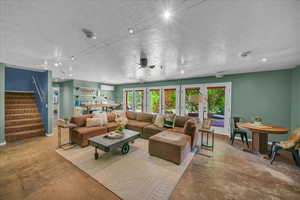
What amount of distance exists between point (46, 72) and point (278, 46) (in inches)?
283

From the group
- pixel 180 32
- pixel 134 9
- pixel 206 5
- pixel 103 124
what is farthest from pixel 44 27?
pixel 103 124

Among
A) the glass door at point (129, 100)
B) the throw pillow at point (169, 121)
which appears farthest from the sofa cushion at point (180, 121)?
the glass door at point (129, 100)

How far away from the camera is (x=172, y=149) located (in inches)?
99.8

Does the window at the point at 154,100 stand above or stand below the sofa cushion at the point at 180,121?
above

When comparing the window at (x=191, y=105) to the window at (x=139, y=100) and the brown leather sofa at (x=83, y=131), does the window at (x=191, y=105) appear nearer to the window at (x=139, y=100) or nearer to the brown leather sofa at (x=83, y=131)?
the window at (x=139, y=100)

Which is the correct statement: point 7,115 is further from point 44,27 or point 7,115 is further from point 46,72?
point 44,27

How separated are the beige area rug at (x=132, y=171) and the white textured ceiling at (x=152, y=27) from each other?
264cm

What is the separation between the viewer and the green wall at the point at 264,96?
3.71 metres

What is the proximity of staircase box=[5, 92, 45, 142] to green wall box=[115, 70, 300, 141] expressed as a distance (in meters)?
8.10

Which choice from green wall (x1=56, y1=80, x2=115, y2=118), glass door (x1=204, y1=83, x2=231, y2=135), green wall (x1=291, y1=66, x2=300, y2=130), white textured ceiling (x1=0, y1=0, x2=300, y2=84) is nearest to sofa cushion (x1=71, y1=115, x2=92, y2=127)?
white textured ceiling (x1=0, y1=0, x2=300, y2=84)

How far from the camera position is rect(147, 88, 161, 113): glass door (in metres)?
6.70

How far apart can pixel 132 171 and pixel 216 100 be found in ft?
15.5

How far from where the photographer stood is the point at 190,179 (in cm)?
206

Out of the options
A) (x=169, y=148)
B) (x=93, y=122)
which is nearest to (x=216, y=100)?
(x=169, y=148)
